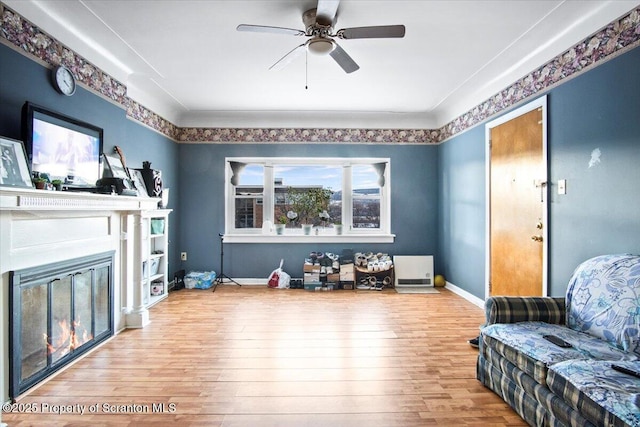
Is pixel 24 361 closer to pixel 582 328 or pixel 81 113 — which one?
pixel 81 113

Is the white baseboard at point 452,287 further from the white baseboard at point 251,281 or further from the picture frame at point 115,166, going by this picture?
the picture frame at point 115,166

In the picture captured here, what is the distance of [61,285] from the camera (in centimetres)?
238

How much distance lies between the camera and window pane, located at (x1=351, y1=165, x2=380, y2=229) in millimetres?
5359

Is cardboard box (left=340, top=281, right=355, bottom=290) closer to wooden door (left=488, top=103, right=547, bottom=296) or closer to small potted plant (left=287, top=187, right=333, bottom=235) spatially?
small potted plant (left=287, top=187, right=333, bottom=235)

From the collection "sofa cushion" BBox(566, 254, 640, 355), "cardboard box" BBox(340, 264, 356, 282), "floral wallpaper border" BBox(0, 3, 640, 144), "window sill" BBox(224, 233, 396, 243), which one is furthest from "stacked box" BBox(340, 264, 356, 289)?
"sofa cushion" BBox(566, 254, 640, 355)

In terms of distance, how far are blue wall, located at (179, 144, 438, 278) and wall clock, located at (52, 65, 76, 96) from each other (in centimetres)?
Answer: 247

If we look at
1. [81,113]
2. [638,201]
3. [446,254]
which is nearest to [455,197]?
[446,254]

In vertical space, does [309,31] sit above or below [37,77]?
above

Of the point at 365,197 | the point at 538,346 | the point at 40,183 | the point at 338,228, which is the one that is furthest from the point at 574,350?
the point at 365,197

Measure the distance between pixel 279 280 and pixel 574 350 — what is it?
3785mm

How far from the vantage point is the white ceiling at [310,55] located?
2377 millimetres

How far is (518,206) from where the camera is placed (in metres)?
3.26

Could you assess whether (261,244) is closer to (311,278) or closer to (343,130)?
(311,278)

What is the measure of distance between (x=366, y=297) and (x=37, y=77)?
4.06 metres
